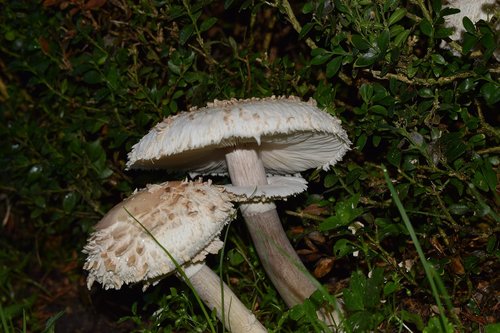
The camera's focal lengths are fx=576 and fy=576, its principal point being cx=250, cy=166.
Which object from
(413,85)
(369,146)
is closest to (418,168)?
(413,85)

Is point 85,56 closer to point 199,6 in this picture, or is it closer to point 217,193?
point 199,6

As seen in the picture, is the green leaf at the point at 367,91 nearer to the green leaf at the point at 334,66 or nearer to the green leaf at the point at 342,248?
the green leaf at the point at 334,66

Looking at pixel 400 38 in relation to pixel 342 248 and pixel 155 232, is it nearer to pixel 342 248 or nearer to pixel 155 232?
pixel 342 248

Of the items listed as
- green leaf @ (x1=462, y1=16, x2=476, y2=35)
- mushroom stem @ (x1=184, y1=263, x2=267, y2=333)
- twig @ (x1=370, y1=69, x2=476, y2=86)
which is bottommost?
mushroom stem @ (x1=184, y1=263, x2=267, y2=333)

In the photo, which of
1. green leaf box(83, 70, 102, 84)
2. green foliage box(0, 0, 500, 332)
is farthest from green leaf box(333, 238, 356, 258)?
green leaf box(83, 70, 102, 84)

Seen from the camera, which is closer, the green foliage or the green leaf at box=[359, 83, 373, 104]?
the green foliage

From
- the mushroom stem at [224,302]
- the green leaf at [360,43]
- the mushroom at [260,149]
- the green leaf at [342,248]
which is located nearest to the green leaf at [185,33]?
the mushroom at [260,149]

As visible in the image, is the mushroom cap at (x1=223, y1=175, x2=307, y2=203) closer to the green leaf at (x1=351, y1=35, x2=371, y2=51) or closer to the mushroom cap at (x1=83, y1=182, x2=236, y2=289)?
the mushroom cap at (x1=83, y1=182, x2=236, y2=289)
